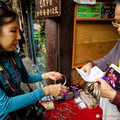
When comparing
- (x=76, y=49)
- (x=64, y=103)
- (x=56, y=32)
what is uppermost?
(x=56, y=32)

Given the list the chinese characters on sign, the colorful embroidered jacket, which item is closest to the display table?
the colorful embroidered jacket

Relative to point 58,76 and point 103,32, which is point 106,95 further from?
point 103,32

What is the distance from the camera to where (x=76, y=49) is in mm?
2133

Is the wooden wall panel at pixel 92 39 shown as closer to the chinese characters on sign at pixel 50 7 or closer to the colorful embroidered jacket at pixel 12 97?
the chinese characters on sign at pixel 50 7

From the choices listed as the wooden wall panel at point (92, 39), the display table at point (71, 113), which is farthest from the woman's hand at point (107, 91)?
the wooden wall panel at point (92, 39)

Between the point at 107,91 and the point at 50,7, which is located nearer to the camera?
the point at 107,91

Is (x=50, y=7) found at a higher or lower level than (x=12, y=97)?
higher

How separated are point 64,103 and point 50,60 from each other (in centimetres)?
89

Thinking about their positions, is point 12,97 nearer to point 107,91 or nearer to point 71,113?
point 107,91

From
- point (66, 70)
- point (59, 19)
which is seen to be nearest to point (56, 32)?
point (59, 19)

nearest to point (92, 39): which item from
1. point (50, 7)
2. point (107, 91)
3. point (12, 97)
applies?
point (50, 7)

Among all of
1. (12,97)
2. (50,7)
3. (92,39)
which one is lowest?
(12,97)

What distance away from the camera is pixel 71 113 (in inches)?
69.1

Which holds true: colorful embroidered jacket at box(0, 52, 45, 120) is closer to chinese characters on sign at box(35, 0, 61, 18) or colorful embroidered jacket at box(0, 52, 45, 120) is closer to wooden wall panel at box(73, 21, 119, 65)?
chinese characters on sign at box(35, 0, 61, 18)
